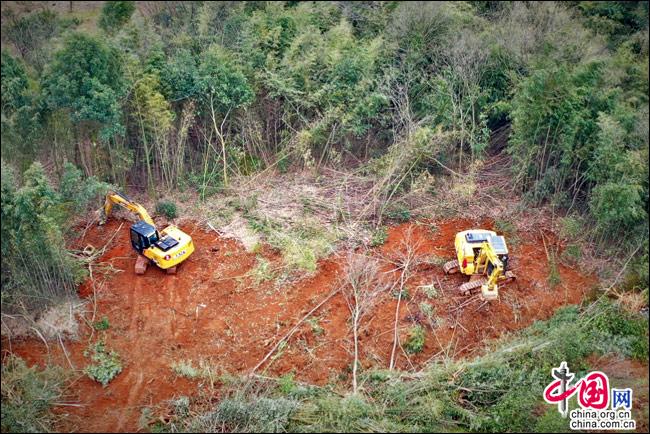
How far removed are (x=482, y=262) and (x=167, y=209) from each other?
8.58m

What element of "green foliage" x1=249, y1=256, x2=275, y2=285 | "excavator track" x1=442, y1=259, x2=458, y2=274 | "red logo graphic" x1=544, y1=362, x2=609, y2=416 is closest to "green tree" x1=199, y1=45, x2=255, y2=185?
"green foliage" x1=249, y1=256, x2=275, y2=285

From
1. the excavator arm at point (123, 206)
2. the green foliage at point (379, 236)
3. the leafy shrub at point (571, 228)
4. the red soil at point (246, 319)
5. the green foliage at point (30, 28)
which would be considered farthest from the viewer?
the green foliage at point (30, 28)

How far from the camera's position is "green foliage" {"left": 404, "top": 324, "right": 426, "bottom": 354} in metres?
13.9

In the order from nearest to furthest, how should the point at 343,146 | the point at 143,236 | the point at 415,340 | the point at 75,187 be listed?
the point at 415,340 → the point at 143,236 → the point at 75,187 → the point at 343,146

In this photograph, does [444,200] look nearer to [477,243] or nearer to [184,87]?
[477,243]

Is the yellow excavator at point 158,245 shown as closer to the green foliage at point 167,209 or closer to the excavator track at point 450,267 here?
the green foliage at point 167,209

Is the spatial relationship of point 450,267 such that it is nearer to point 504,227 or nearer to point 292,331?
point 504,227

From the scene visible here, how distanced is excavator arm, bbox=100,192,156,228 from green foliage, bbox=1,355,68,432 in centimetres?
436

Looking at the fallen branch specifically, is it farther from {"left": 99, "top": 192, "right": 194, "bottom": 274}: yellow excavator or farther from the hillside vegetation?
{"left": 99, "top": 192, "right": 194, "bottom": 274}: yellow excavator

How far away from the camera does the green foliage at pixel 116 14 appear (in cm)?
1991

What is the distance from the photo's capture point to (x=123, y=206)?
16891mm

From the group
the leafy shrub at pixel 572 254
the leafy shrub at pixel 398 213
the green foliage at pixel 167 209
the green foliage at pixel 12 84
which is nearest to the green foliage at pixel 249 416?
the green foliage at pixel 167 209

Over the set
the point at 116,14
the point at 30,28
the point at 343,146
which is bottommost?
the point at 343,146

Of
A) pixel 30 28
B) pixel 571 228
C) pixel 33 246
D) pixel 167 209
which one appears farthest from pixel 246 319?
pixel 30 28
